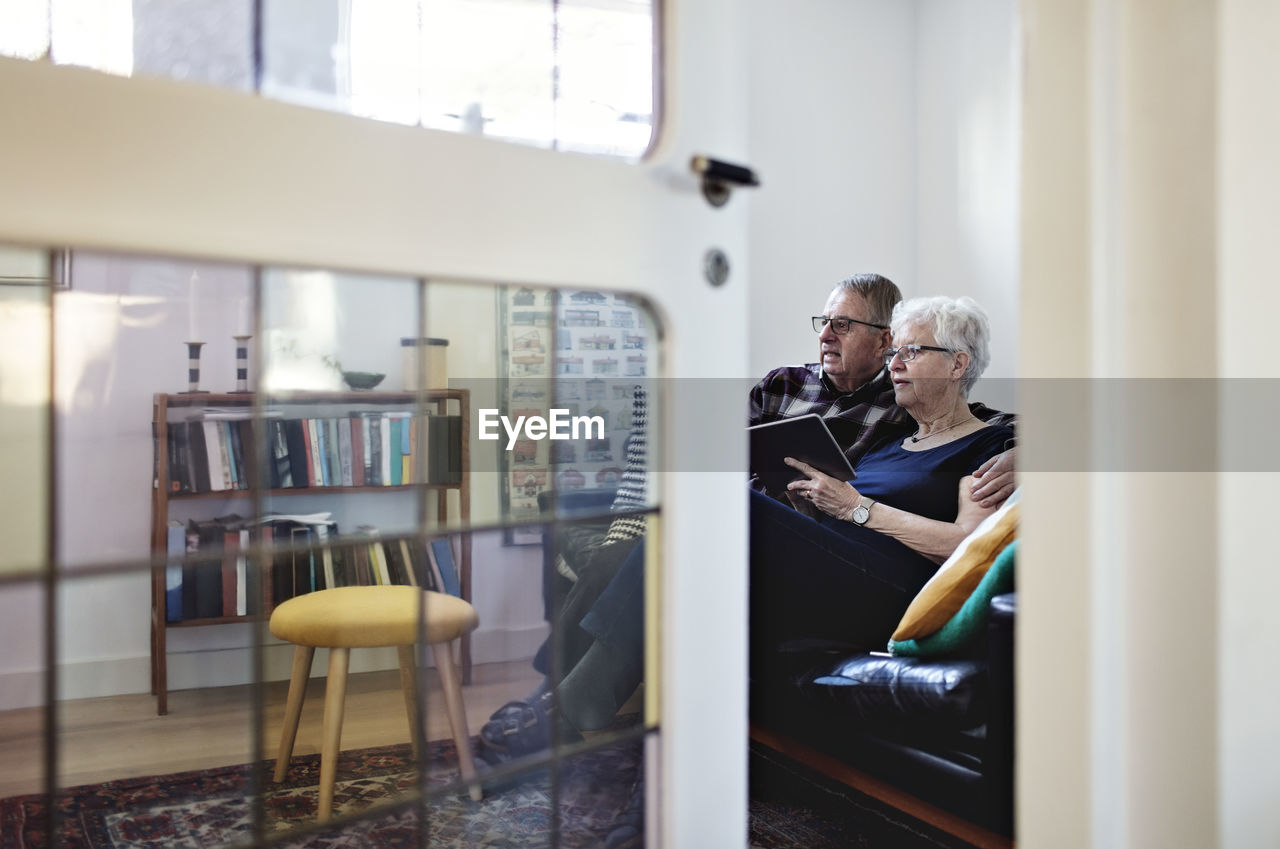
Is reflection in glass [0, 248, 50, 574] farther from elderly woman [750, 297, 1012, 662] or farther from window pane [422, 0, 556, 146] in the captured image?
elderly woman [750, 297, 1012, 662]

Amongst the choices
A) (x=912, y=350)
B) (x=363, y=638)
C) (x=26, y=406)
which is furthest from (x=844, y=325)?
(x=26, y=406)

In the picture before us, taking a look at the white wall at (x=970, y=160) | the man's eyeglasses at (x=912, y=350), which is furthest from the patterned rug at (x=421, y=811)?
the white wall at (x=970, y=160)

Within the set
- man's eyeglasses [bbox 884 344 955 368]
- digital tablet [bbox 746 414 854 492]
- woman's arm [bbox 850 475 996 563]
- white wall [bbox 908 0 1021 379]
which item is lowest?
woman's arm [bbox 850 475 996 563]

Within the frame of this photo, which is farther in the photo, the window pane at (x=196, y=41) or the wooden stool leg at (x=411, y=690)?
the wooden stool leg at (x=411, y=690)

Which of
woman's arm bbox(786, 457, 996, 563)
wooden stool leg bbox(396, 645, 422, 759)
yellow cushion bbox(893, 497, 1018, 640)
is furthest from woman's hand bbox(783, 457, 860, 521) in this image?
wooden stool leg bbox(396, 645, 422, 759)

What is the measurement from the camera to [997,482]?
78.6 inches

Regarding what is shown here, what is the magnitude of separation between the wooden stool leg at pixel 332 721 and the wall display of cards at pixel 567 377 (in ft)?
1.93

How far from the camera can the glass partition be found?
2.35 ft

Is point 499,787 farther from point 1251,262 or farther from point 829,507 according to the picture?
point 829,507

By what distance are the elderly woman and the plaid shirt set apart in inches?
2.2

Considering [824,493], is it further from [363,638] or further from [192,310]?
[192,310]

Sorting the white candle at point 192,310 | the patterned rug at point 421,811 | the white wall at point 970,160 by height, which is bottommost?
the patterned rug at point 421,811

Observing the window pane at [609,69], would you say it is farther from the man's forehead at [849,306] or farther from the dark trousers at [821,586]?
the man's forehead at [849,306]

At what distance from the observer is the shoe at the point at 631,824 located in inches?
38.0
